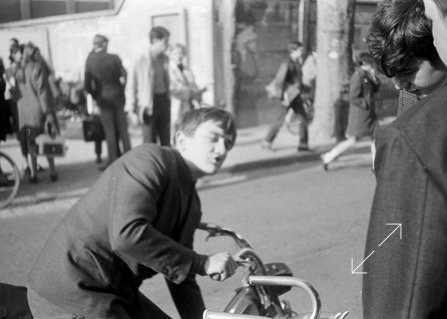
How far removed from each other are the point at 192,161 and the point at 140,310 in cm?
45

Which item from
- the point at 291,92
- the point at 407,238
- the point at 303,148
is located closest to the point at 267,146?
the point at 303,148

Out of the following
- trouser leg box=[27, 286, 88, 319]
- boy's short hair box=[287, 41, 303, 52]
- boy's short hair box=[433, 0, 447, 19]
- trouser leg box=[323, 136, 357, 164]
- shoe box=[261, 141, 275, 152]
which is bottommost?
shoe box=[261, 141, 275, 152]

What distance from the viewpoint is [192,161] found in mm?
1939

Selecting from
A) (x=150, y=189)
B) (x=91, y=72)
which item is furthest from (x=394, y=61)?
(x=91, y=72)

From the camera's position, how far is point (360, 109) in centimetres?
628

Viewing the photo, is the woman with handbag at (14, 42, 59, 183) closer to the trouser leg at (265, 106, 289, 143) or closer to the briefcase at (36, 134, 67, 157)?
the briefcase at (36, 134, 67, 157)

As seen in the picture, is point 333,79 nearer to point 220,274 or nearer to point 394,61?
point 220,274

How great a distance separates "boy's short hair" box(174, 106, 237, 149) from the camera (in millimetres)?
1990

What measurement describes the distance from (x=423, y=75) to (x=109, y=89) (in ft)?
17.6

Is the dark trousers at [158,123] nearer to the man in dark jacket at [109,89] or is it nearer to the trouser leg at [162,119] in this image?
the trouser leg at [162,119]

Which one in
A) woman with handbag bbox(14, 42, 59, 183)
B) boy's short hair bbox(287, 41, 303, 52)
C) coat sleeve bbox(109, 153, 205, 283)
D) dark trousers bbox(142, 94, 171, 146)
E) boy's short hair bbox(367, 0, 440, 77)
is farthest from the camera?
boy's short hair bbox(287, 41, 303, 52)

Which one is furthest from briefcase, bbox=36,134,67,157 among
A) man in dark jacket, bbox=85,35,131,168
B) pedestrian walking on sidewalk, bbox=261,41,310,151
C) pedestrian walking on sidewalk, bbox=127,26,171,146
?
pedestrian walking on sidewalk, bbox=261,41,310,151

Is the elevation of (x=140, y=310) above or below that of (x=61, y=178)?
above

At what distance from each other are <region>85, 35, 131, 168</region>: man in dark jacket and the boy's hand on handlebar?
14.7ft
